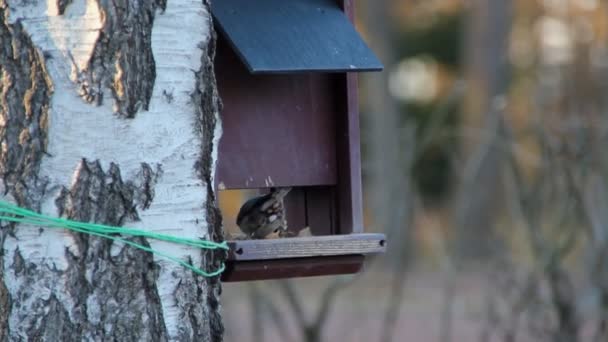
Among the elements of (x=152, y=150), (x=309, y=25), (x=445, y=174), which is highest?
(x=445, y=174)

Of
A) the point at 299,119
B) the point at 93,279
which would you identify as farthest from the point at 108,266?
the point at 299,119

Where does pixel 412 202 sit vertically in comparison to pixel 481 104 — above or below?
below

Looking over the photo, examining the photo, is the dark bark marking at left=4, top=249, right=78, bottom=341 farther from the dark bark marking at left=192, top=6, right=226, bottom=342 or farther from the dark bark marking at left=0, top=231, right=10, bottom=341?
the dark bark marking at left=192, top=6, right=226, bottom=342

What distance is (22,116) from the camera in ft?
8.02

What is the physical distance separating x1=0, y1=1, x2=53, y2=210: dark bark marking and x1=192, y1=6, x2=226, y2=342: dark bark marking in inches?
13.2

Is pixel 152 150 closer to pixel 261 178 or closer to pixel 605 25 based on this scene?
pixel 261 178

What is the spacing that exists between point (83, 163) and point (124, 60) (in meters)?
0.23

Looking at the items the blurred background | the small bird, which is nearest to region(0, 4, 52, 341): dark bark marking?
the small bird

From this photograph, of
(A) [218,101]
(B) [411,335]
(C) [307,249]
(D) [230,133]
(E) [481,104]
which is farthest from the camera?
(E) [481,104]

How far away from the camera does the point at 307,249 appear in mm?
3098

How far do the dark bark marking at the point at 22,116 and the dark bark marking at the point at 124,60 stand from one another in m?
0.09

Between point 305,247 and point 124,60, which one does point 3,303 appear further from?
point 305,247

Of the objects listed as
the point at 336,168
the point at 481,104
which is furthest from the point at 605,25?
the point at 336,168

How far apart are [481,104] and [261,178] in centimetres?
1521
